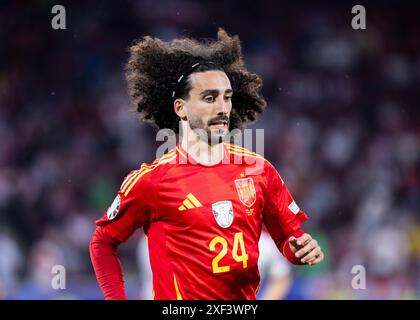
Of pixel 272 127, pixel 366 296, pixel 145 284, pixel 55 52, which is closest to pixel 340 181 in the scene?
pixel 272 127

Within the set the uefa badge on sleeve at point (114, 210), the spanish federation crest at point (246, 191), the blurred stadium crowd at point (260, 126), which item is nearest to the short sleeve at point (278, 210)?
the spanish federation crest at point (246, 191)

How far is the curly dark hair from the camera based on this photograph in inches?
194

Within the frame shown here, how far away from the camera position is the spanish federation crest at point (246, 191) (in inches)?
176

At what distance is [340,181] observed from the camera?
10.7m

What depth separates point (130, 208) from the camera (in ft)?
14.5

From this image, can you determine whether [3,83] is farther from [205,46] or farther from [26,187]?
[205,46]

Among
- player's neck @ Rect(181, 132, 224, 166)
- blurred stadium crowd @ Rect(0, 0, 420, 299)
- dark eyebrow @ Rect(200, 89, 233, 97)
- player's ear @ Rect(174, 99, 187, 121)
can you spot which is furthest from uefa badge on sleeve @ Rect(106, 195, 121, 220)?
blurred stadium crowd @ Rect(0, 0, 420, 299)

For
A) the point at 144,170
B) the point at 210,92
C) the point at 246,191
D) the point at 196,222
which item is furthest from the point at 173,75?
the point at 196,222

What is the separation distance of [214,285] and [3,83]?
8.09m

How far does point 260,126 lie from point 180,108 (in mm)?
6343

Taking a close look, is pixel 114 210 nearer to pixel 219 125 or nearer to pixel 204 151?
pixel 204 151

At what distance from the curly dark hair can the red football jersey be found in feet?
1.83

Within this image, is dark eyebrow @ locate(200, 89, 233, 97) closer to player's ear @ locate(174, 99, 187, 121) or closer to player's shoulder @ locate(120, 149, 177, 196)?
player's ear @ locate(174, 99, 187, 121)

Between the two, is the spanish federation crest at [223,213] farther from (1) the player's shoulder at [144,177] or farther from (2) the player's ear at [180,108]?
(2) the player's ear at [180,108]
